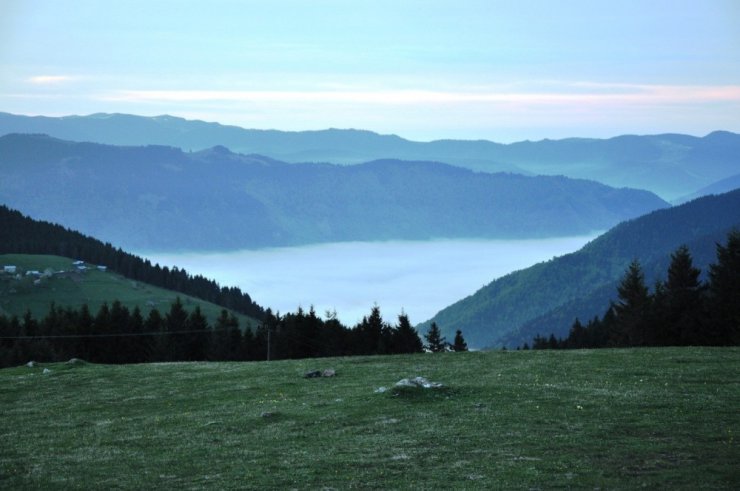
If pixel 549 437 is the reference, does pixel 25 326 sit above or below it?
above

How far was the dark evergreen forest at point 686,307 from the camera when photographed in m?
75.1

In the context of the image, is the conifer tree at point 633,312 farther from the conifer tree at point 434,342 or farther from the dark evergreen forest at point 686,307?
the conifer tree at point 434,342

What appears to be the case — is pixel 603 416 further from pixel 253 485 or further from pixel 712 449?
pixel 253 485

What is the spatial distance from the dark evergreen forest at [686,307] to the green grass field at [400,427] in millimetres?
28383

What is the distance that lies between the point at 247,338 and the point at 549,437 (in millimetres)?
75242

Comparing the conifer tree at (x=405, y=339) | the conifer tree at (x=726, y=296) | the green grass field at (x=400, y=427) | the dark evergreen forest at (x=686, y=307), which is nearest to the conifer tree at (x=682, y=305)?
the dark evergreen forest at (x=686, y=307)

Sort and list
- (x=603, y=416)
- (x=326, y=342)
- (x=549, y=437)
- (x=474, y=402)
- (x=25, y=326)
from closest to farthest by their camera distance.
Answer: (x=549, y=437) → (x=603, y=416) → (x=474, y=402) → (x=326, y=342) → (x=25, y=326)

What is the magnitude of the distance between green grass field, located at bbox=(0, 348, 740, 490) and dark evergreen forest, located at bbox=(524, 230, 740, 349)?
28383 millimetres

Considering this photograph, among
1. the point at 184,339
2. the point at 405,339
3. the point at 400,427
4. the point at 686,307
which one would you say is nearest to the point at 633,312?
the point at 686,307

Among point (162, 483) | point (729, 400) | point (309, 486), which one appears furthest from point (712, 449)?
point (162, 483)

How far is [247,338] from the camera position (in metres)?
101

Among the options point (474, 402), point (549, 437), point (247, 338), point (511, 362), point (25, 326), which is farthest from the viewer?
point (25, 326)

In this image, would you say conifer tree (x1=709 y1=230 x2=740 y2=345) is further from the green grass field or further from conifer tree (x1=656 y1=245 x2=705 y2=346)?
the green grass field

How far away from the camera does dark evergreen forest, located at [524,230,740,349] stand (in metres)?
75.1
